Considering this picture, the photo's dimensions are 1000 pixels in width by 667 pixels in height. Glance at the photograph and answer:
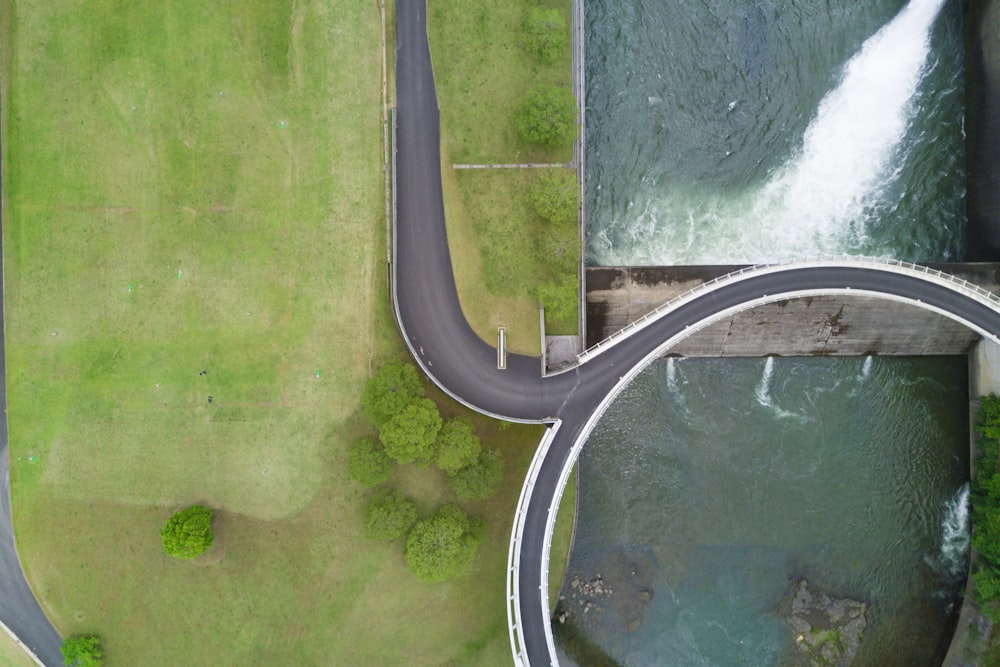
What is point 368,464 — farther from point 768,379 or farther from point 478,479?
point 768,379

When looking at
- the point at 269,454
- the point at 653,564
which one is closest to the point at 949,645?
the point at 653,564

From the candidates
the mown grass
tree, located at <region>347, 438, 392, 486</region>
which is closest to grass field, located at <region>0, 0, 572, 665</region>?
tree, located at <region>347, 438, 392, 486</region>

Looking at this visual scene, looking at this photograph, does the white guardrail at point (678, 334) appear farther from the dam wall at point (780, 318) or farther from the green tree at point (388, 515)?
the green tree at point (388, 515)

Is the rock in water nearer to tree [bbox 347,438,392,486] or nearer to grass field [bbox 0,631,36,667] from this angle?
tree [bbox 347,438,392,486]

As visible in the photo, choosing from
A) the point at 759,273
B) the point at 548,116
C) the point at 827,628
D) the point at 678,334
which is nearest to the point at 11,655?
the point at 678,334

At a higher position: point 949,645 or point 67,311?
point 67,311

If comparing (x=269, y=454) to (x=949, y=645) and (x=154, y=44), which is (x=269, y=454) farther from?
(x=949, y=645)
